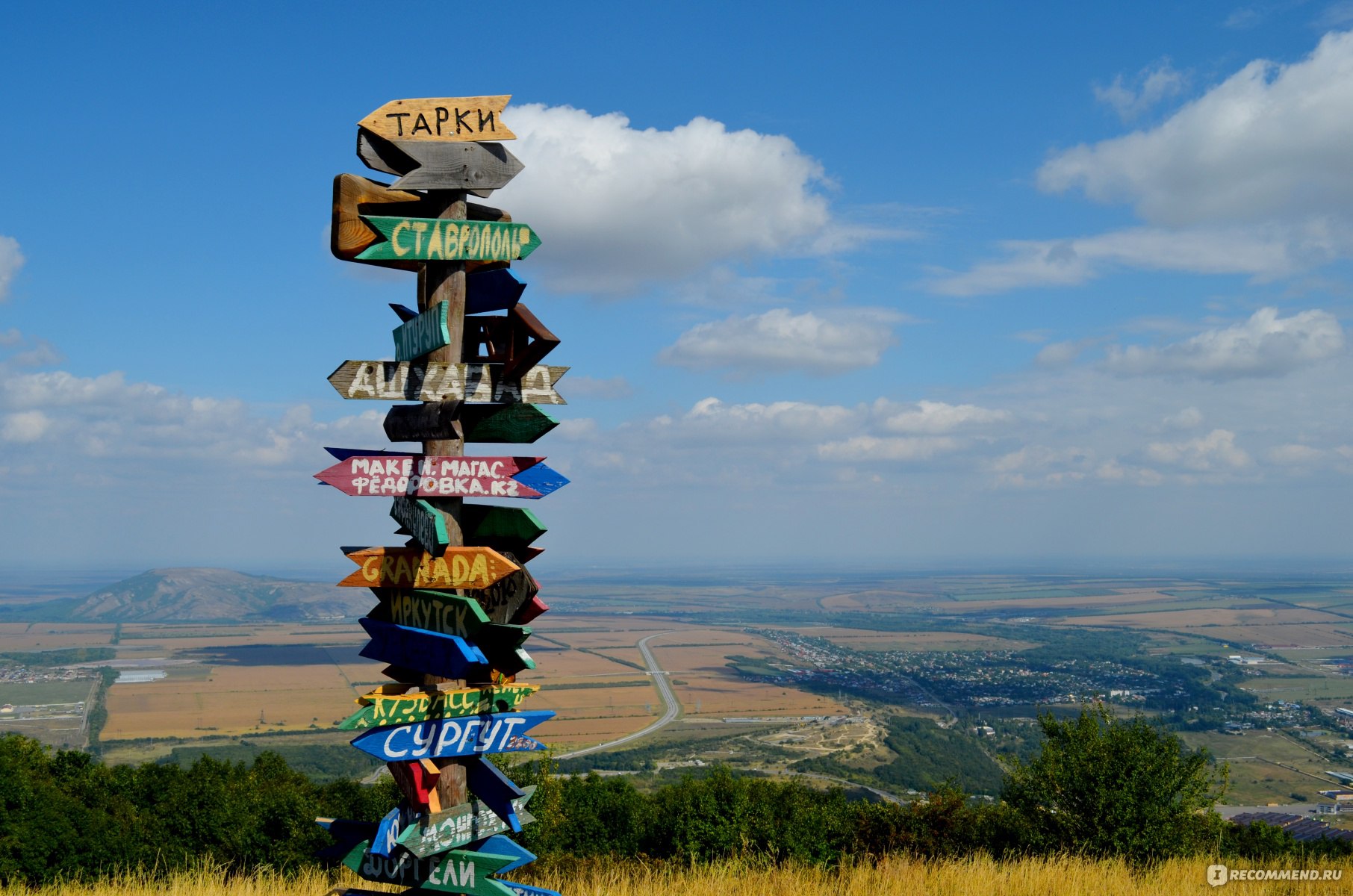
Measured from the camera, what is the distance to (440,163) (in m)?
7.21

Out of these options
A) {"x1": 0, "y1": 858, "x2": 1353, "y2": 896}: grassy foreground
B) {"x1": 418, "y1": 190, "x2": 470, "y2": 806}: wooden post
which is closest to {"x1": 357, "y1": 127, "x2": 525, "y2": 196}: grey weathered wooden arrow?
{"x1": 418, "y1": 190, "x2": 470, "y2": 806}: wooden post

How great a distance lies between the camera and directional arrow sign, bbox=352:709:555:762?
254 inches

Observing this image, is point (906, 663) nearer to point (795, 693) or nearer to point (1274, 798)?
point (795, 693)

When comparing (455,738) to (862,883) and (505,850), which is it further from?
(862,883)

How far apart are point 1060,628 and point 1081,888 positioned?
195 meters

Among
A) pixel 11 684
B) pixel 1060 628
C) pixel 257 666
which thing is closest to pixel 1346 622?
pixel 1060 628

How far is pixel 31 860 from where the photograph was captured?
19.5 m

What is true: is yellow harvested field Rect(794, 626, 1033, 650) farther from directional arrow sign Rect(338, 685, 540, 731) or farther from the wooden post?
the wooden post

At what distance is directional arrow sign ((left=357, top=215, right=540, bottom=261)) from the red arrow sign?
146 centimetres

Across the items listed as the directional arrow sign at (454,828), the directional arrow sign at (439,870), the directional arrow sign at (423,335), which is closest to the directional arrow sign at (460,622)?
the directional arrow sign at (454,828)

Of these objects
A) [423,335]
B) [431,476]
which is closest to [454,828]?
[431,476]

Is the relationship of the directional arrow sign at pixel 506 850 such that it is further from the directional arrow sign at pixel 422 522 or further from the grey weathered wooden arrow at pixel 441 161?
the grey weathered wooden arrow at pixel 441 161

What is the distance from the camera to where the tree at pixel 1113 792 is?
1806 centimetres

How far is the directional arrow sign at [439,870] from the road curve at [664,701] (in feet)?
216
